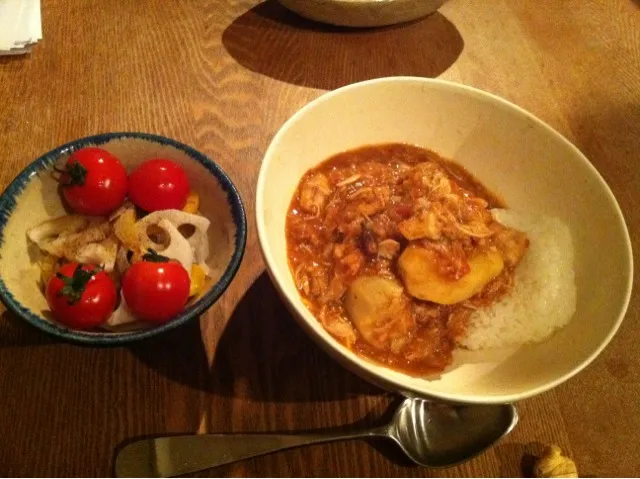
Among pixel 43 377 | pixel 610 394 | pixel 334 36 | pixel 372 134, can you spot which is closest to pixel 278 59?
pixel 334 36

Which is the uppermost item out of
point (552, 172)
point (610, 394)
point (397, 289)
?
point (552, 172)

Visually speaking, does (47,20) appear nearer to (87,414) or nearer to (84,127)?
(84,127)

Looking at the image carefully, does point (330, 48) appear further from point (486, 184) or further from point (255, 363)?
point (255, 363)

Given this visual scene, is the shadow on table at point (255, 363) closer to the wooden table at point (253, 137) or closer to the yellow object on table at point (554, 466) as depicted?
the wooden table at point (253, 137)

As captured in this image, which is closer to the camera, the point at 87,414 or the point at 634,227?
the point at 87,414

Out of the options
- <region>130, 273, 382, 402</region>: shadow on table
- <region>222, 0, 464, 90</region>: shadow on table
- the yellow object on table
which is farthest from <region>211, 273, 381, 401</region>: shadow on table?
<region>222, 0, 464, 90</region>: shadow on table

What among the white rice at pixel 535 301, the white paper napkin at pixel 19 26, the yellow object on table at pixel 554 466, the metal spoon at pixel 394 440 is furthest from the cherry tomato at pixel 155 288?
the white paper napkin at pixel 19 26
